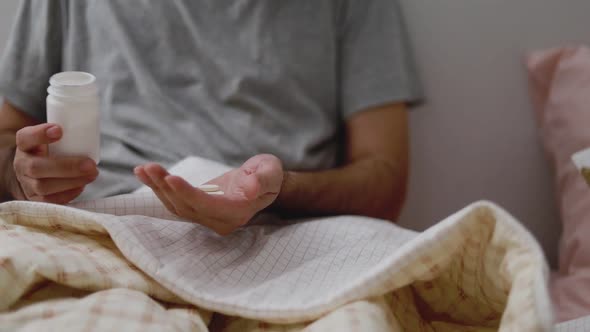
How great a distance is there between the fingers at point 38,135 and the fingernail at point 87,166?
5 cm

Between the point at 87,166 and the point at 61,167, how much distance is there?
0.10 feet

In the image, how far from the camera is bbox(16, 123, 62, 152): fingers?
846mm

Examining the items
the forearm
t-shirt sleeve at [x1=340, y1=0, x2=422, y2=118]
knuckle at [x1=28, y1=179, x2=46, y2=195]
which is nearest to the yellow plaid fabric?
knuckle at [x1=28, y1=179, x2=46, y2=195]

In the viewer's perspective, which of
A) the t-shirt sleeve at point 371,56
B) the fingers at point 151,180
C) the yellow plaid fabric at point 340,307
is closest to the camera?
the yellow plaid fabric at point 340,307

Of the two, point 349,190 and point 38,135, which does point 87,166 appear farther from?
point 349,190

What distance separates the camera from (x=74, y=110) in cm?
83

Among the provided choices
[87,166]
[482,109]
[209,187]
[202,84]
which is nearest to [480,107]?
[482,109]

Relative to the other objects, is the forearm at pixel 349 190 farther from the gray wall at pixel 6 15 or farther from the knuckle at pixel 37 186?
the gray wall at pixel 6 15

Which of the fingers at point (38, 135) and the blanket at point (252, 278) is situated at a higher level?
the fingers at point (38, 135)

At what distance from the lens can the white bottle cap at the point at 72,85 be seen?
82 cm

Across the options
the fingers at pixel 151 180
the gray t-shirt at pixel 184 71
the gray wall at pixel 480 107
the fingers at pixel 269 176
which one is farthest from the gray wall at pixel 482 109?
the fingers at pixel 151 180

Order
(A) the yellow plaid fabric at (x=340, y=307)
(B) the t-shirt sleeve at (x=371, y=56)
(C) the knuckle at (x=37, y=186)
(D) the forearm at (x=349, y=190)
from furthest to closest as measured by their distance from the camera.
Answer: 1. (B) the t-shirt sleeve at (x=371, y=56)
2. (D) the forearm at (x=349, y=190)
3. (C) the knuckle at (x=37, y=186)
4. (A) the yellow plaid fabric at (x=340, y=307)

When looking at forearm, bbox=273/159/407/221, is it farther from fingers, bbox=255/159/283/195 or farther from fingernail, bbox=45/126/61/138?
fingernail, bbox=45/126/61/138

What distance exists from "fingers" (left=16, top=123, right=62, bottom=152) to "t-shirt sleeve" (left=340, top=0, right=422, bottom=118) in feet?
1.83
